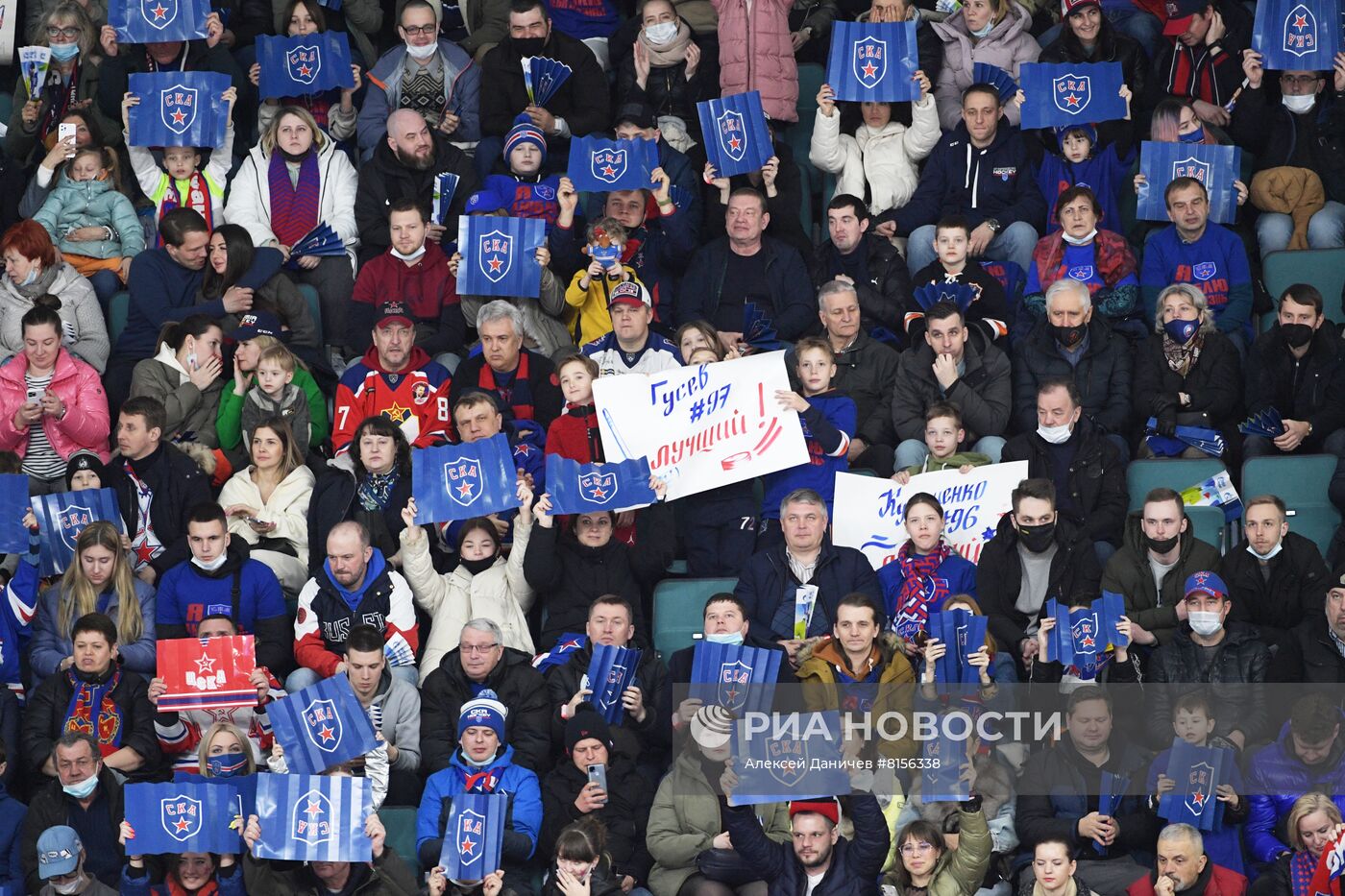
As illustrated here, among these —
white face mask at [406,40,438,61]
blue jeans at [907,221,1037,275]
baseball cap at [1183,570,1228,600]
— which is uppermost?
white face mask at [406,40,438,61]

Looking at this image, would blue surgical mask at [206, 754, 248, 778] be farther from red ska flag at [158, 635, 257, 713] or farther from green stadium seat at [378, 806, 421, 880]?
green stadium seat at [378, 806, 421, 880]

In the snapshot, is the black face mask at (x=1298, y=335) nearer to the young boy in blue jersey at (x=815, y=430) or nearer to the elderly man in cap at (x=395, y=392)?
the young boy in blue jersey at (x=815, y=430)

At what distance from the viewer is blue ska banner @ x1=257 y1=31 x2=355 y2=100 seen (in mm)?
11266

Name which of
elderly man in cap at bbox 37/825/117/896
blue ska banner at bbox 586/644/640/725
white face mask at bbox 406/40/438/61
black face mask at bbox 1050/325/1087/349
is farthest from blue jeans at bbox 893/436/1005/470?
elderly man in cap at bbox 37/825/117/896

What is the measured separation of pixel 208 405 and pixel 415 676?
1.84 m

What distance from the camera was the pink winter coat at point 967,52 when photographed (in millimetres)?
11477

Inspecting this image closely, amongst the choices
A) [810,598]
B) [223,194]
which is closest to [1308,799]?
[810,598]

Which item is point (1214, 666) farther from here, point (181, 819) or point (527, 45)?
point (527, 45)

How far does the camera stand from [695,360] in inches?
387

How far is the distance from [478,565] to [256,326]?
1.80m

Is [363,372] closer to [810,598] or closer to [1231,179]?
[810,598]

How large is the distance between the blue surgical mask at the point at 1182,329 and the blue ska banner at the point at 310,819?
4161 millimetres

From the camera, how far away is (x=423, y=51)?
1142 cm

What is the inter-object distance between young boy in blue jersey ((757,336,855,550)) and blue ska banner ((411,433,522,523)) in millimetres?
1099
